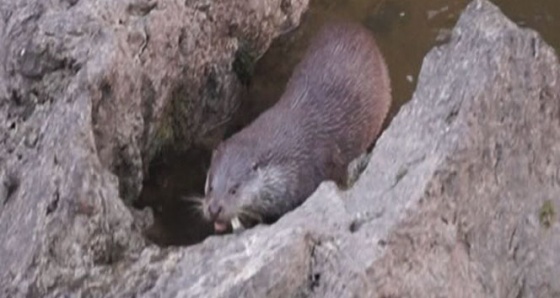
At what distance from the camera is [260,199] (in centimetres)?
515

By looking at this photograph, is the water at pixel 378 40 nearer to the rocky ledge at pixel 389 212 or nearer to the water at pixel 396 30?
the water at pixel 396 30

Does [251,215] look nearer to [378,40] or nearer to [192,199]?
[192,199]

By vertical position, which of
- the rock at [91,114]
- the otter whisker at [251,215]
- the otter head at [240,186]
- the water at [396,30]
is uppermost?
the rock at [91,114]

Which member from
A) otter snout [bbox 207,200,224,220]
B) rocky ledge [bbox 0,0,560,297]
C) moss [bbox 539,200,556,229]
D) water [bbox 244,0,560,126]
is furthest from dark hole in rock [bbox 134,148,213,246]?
moss [bbox 539,200,556,229]

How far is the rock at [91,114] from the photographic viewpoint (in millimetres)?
4004

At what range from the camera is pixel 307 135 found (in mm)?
5379

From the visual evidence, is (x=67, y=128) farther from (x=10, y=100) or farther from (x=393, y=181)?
(x=393, y=181)

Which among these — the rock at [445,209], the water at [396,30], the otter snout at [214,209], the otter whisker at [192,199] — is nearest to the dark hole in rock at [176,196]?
the otter whisker at [192,199]

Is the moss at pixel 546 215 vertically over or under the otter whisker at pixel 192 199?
over

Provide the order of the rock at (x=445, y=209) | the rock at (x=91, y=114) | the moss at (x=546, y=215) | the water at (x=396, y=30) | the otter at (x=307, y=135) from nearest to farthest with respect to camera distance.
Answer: the rock at (x=445, y=209), the rock at (x=91, y=114), the moss at (x=546, y=215), the otter at (x=307, y=135), the water at (x=396, y=30)

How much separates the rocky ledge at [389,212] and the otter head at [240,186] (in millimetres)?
780

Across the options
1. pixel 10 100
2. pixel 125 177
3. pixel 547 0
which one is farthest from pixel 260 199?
pixel 547 0

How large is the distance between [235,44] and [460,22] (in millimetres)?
1593

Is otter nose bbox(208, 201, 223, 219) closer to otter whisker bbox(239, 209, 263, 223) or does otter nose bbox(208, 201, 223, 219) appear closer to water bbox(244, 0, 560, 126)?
otter whisker bbox(239, 209, 263, 223)
